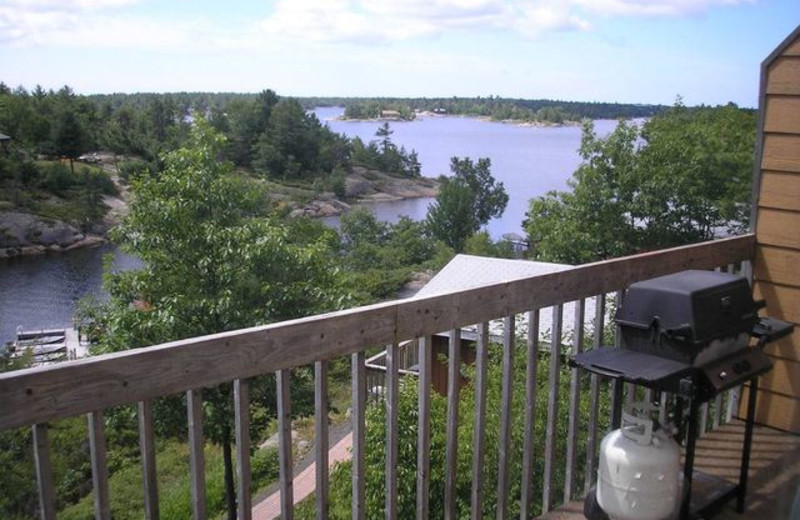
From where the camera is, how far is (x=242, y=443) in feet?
4.65

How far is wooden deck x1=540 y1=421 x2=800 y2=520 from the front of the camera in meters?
2.29

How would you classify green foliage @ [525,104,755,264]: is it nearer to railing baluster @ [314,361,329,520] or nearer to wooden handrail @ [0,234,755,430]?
wooden handrail @ [0,234,755,430]

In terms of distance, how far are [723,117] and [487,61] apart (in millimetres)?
26935

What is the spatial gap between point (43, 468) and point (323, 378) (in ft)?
1.96

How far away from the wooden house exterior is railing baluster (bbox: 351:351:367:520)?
2.09 metres

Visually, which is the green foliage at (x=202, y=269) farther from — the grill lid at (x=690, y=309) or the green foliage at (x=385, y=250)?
the green foliage at (x=385, y=250)

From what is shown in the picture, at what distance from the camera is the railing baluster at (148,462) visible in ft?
4.24

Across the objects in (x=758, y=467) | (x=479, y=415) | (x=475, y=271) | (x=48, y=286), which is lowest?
(x=48, y=286)

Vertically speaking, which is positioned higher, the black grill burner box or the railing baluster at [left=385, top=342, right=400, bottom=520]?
the black grill burner box

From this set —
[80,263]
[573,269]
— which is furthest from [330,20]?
[573,269]

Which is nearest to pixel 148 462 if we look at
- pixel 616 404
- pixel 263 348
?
pixel 263 348

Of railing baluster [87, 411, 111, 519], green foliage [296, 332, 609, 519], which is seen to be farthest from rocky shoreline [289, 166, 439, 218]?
railing baluster [87, 411, 111, 519]

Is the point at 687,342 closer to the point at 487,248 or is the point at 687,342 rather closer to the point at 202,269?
the point at 202,269

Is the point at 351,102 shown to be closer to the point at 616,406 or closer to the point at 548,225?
the point at 548,225
